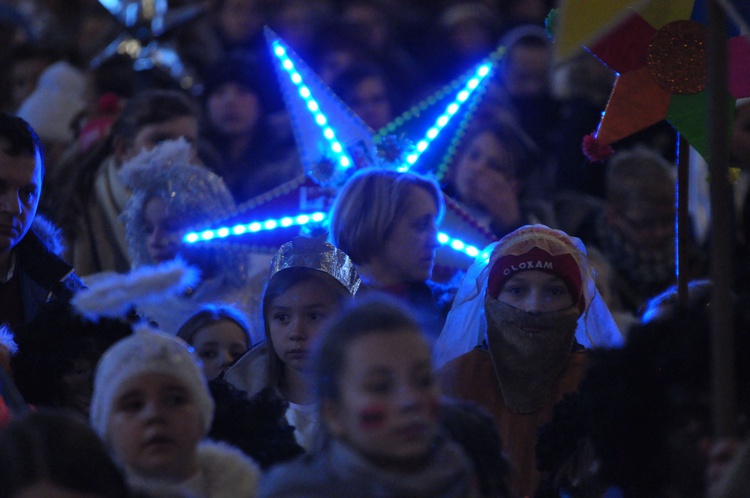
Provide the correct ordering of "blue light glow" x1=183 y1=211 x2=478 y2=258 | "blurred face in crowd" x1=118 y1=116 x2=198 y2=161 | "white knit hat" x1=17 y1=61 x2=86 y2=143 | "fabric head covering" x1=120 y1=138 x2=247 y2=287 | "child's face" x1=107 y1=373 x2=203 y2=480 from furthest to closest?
"white knit hat" x1=17 y1=61 x2=86 y2=143 < "blurred face in crowd" x1=118 y1=116 x2=198 y2=161 < "fabric head covering" x1=120 y1=138 x2=247 y2=287 < "blue light glow" x1=183 y1=211 x2=478 y2=258 < "child's face" x1=107 y1=373 x2=203 y2=480

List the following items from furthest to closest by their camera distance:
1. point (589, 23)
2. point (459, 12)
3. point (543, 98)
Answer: point (459, 12) → point (543, 98) → point (589, 23)

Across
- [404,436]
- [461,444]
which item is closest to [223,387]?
[461,444]

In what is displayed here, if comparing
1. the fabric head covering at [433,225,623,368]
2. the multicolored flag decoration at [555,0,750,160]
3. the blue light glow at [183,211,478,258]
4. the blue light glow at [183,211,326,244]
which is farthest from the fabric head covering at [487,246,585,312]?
the blue light glow at [183,211,326,244]

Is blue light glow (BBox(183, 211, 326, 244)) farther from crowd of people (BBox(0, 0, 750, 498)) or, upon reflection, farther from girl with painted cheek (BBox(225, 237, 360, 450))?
girl with painted cheek (BBox(225, 237, 360, 450))

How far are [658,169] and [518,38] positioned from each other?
1755 millimetres

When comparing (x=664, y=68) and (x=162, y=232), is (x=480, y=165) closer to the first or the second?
(x=162, y=232)

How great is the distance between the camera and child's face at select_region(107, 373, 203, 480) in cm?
388

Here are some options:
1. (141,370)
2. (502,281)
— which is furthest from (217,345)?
(141,370)

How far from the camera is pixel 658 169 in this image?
756 centimetres

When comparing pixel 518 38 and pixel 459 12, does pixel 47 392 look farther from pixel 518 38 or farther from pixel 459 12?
pixel 459 12

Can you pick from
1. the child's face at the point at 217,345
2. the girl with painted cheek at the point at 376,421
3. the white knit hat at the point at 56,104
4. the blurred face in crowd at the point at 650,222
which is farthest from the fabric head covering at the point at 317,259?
the white knit hat at the point at 56,104

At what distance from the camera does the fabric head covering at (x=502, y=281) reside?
5430mm

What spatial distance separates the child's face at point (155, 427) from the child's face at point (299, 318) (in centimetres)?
125

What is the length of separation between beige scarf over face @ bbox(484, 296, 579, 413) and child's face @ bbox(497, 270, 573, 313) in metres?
0.05
